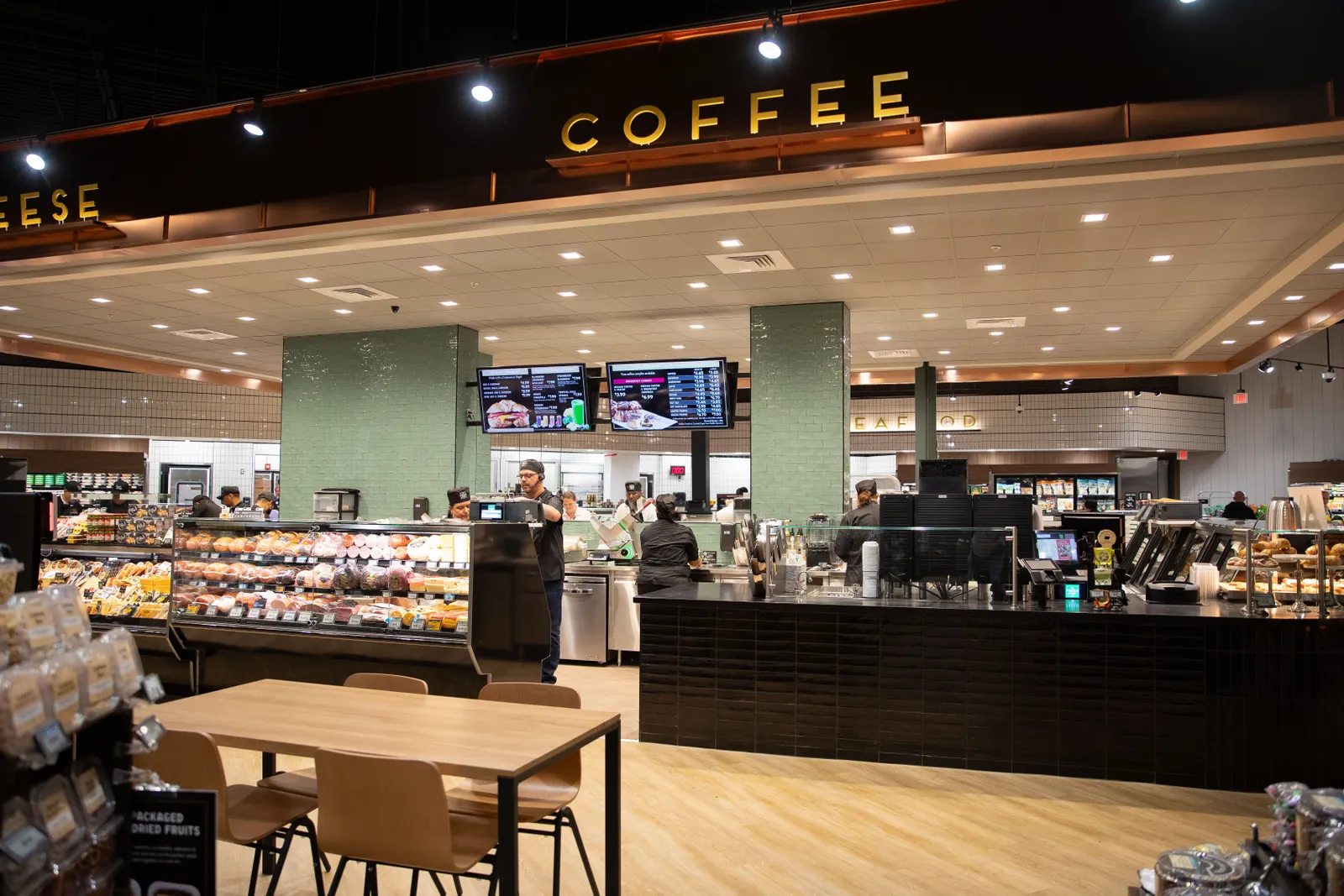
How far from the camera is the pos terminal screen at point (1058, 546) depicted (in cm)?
530

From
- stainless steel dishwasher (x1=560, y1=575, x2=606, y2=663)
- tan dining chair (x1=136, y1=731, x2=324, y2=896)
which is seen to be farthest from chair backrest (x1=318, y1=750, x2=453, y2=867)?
stainless steel dishwasher (x1=560, y1=575, x2=606, y2=663)

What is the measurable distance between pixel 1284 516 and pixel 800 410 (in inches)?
156

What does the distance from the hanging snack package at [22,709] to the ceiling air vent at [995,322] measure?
29.6 feet

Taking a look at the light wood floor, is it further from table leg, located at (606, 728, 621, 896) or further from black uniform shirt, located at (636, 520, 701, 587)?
black uniform shirt, located at (636, 520, 701, 587)

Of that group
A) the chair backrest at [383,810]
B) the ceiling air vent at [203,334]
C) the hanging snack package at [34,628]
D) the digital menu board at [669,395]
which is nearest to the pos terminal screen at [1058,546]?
the digital menu board at [669,395]

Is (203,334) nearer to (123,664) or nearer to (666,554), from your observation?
(666,554)

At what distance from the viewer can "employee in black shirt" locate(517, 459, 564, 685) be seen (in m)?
5.90

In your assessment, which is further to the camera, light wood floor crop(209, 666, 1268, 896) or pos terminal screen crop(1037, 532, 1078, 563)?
pos terminal screen crop(1037, 532, 1078, 563)

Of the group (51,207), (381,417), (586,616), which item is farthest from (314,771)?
(381,417)

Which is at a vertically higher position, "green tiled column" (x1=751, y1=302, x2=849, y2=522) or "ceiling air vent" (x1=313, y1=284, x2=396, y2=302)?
"ceiling air vent" (x1=313, y1=284, x2=396, y2=302)

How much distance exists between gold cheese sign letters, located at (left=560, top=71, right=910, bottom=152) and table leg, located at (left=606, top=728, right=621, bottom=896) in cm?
379

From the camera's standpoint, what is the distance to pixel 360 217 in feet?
21.1

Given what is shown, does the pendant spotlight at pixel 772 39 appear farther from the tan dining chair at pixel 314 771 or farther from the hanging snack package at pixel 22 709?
the hanging snack package at pixel 22 709

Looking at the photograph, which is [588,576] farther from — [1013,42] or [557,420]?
[1013,42]
